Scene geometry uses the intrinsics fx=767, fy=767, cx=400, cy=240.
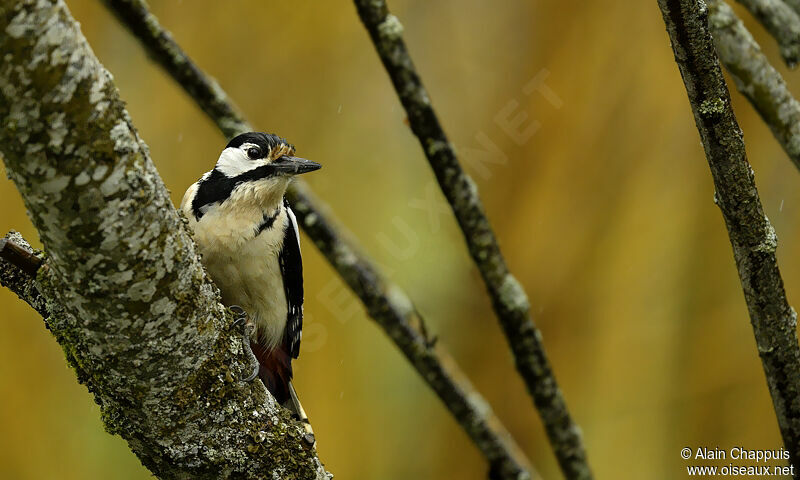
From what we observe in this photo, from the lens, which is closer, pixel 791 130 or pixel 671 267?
pixel 791 130

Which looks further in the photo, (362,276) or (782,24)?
(362,276)

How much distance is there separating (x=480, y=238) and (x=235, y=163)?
0.70 meters

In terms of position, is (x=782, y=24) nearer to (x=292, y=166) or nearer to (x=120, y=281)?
(x=292, y=166)

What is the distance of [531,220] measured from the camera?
3.76m

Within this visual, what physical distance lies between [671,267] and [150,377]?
3.23 metres

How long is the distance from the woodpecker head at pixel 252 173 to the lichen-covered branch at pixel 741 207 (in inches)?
30.0

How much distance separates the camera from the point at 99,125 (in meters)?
0.80

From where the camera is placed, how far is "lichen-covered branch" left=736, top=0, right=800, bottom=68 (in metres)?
1.69

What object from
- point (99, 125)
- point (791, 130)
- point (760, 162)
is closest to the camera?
point (99, 125)

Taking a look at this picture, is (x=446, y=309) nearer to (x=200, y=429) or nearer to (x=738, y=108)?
(x=738, y=108)

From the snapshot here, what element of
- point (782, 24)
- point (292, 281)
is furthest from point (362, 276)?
point (782, 24)

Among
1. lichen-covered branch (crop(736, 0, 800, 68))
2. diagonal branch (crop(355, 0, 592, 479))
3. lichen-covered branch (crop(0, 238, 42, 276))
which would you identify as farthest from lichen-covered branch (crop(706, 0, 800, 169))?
lichen-covered branch (crop(0, 238, 42, 276))

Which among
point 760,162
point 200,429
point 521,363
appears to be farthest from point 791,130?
point 760,162

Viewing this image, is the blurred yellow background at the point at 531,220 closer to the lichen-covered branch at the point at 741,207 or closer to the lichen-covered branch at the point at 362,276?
the lichen-covered branch at the point at 362,276
